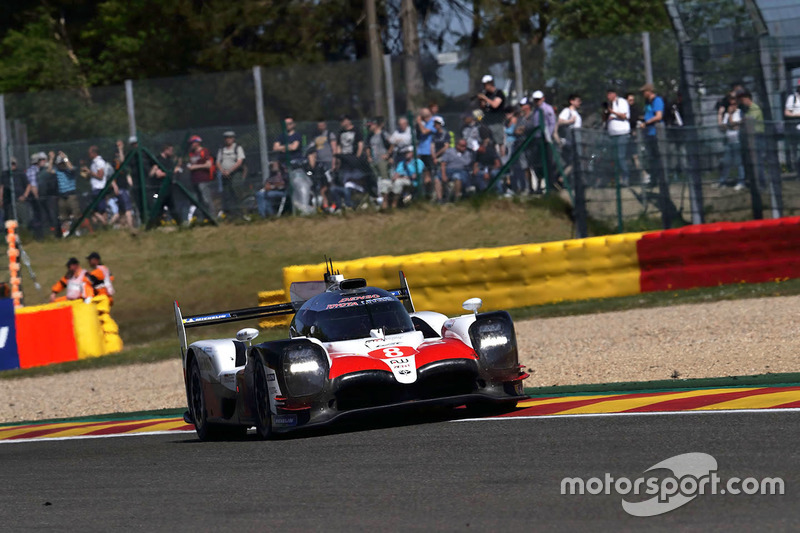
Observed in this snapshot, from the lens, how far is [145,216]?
23.4 m

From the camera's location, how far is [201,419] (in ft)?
33.1

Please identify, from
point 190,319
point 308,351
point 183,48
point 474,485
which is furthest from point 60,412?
point 183,48

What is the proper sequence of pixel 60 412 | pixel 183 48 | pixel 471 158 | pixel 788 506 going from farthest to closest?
pixel 183 48 < pixel 471 158 < pixel 60 412 < pixel 788 506

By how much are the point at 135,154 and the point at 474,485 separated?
17.7 meters

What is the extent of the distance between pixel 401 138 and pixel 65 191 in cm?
606

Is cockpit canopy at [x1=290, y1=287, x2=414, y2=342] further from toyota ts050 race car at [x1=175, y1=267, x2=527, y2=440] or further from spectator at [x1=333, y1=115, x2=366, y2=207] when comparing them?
spectator at [x1=333, y1=115, x2=366, y2=207]

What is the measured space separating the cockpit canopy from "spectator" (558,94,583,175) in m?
11.9

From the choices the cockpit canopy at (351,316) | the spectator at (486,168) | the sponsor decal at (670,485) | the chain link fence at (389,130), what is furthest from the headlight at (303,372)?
the spectator at (486,168)

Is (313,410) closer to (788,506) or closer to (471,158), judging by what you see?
(788,506)

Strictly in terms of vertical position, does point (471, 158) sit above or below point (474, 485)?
above

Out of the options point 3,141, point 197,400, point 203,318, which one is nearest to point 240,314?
point 203,318

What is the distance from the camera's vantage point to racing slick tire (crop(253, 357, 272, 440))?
349 inches

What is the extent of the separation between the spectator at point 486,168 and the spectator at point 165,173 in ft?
17.2

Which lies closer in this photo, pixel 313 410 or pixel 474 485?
pixel 474 485
